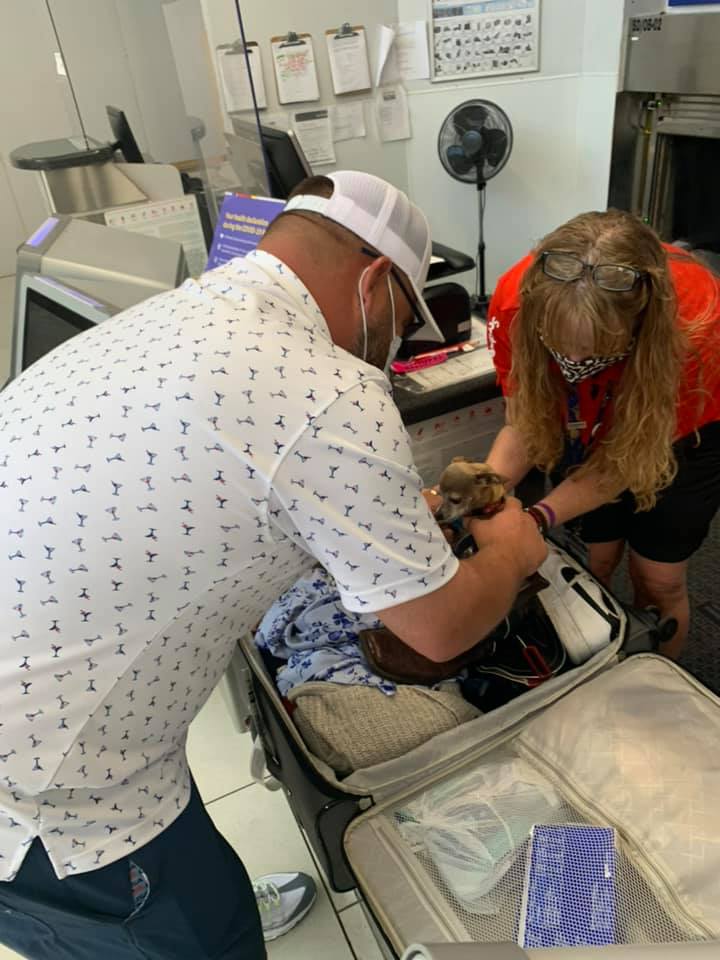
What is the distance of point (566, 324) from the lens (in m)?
1.12

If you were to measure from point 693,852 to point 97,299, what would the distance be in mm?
1264

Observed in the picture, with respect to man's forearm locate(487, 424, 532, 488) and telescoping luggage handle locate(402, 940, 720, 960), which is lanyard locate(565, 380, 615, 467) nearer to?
man's forearm locate(487, 424, 532, 488)

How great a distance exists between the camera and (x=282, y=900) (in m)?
1.44

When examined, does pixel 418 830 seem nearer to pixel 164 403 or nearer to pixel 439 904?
pixel 439 904

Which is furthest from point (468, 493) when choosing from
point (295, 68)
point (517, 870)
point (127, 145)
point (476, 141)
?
point (295, 68)

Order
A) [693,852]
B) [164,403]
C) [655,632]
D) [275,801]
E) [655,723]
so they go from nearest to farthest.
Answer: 1. [164,403]
2. [693,852]
3. [655,723]
4. [655,632]
5. [275,801]

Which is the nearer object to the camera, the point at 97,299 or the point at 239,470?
the point at 239,470

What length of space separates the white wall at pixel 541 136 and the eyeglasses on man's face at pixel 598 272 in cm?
209

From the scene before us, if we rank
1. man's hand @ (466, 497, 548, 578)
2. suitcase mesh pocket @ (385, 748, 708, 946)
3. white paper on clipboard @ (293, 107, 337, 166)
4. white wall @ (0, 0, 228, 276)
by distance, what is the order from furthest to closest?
white paper on clipboard @ (293, 107, 337, 166) → white wall @ (0, 0, 228, 276) → man's hand @ (466, 497, 548, 578) → suitcase mesh pocket @ (385, 748, 708, 946)

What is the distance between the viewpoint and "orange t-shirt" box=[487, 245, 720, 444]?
1.20 metres

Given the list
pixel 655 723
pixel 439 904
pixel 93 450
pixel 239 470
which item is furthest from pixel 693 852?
pixel 93 450

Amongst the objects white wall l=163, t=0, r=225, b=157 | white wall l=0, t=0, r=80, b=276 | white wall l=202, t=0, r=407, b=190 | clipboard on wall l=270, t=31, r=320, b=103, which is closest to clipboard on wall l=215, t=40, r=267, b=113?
white wall l=202, t=0, r=407, b=190

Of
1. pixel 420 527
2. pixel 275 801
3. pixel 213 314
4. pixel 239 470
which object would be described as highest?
pixel 213 314

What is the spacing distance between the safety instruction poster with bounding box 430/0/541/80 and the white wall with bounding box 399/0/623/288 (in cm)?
5
